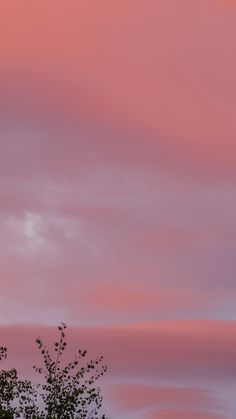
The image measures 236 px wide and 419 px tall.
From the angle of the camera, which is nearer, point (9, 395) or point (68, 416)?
point (68, 416)

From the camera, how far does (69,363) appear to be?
2389 inches

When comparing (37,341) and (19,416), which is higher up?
(37,341)

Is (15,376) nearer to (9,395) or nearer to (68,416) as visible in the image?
(9,395)

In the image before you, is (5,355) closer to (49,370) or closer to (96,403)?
(49,370)

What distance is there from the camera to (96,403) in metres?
61.1

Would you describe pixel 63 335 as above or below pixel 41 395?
above

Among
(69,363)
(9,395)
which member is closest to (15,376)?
(9,395)

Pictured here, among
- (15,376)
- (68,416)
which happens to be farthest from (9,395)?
(68,416)

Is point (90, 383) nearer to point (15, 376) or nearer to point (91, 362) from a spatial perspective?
point (91, 362)

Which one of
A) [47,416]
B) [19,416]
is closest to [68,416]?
[47,416]

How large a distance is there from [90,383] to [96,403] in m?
1.76

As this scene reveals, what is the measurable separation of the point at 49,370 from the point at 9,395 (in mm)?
4549

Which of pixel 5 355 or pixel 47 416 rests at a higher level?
pixel 5 355

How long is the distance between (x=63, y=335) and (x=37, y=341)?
291 cm
